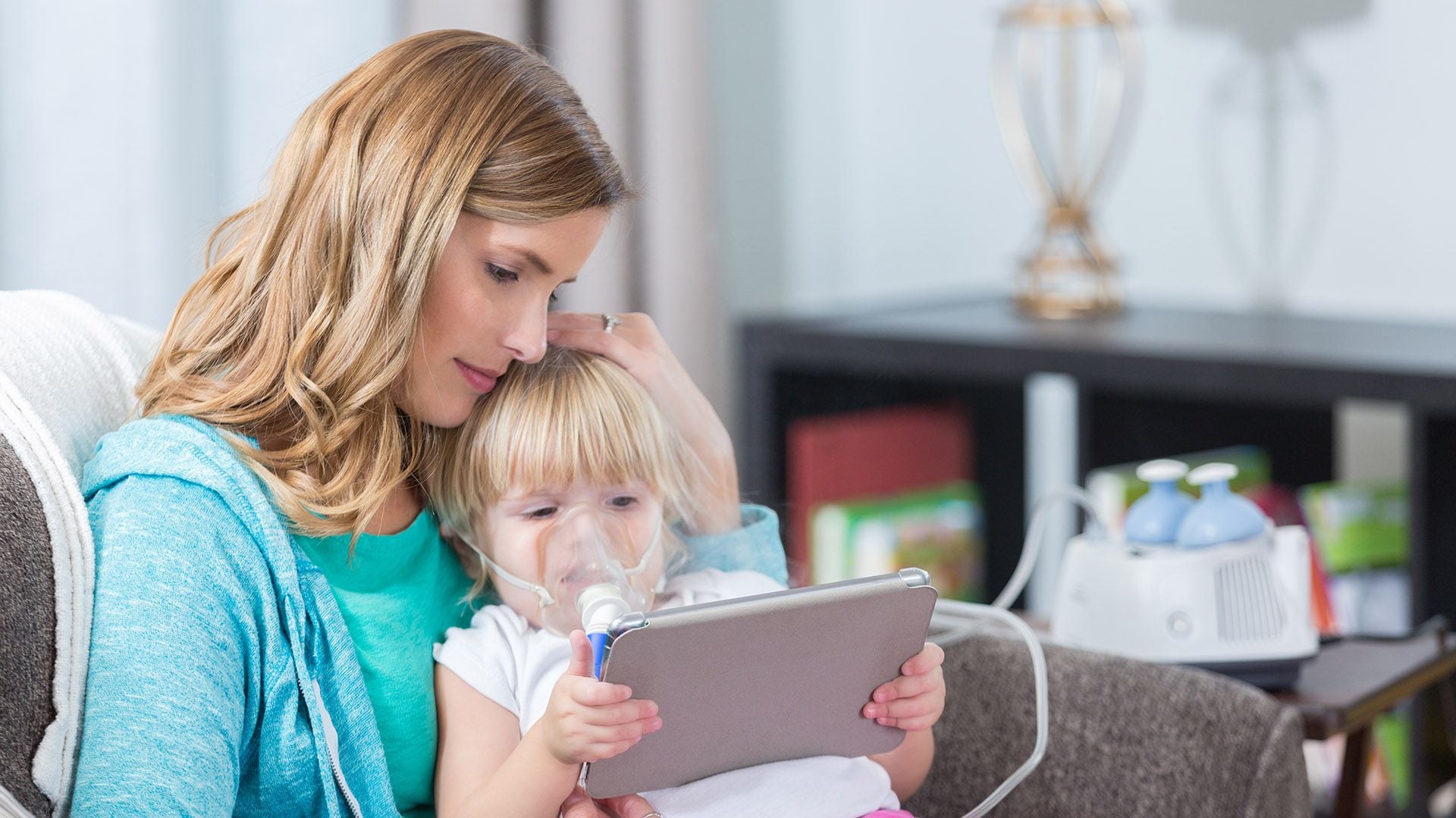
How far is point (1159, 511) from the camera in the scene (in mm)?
1210

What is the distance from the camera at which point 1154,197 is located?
7.35 feet

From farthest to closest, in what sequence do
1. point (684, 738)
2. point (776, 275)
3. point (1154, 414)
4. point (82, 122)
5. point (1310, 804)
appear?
1. point (776, 275)
2. point (1154, 414)
3. point (82, 122)
4. point (1310, 804)
5. point (684, 738)

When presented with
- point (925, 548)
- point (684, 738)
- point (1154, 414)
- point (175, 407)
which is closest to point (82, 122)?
point (175, 407)

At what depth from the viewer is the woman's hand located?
0.99 metres

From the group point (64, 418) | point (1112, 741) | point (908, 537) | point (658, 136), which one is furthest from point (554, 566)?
point (908, 537)

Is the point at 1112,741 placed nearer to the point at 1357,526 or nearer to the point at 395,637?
the point at 395,637

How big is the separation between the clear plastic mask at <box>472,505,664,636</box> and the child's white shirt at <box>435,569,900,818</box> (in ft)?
0.07

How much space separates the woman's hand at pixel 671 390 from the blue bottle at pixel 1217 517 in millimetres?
372

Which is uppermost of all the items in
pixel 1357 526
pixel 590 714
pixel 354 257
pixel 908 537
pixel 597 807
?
pixel 354 257

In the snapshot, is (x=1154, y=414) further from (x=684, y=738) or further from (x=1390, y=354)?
(x=684, y=738)

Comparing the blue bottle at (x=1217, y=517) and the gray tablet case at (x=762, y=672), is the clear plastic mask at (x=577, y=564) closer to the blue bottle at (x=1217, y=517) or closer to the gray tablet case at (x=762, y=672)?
A: the gray tablet case at (x=762, y=672)

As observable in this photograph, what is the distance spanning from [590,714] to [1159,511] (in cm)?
62

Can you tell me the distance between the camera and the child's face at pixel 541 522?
3.02 ft

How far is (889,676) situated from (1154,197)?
1.55m
